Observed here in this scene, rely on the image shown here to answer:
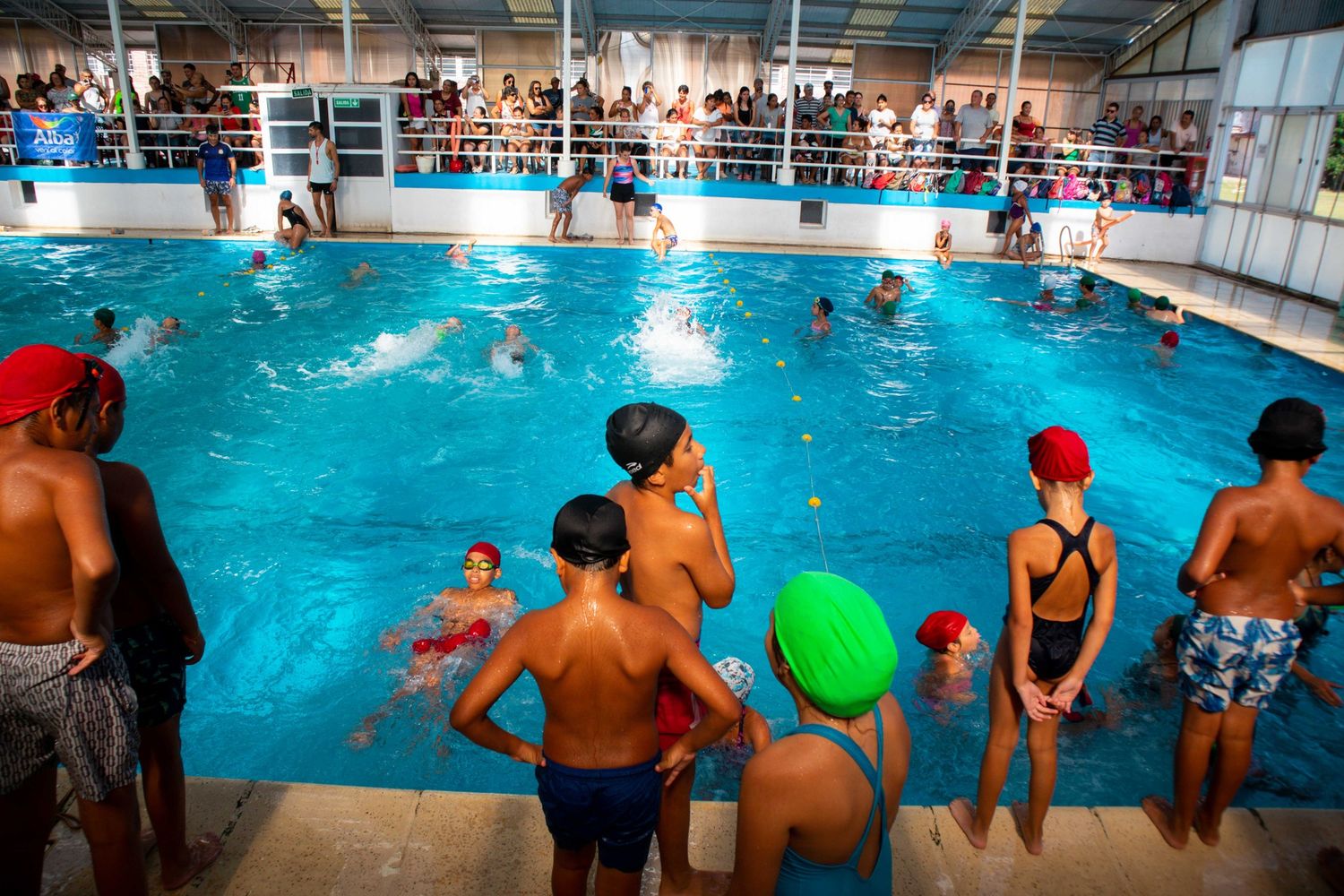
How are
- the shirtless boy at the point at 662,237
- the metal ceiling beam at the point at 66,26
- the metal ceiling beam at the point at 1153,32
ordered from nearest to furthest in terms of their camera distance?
the shirtless boy at the point at 662,237, the metal ceiling beam at the point at 1153,32, the metal ceiling beam at the point at 66,26

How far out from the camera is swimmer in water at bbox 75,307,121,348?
971 cm

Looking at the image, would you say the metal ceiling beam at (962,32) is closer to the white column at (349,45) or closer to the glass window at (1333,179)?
the glass window at (1333,179)

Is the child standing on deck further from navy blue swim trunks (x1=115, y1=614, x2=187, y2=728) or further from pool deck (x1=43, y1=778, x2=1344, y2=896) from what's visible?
navy blue swim trunks (x1=115, y1=614, x2=187, y2=728)

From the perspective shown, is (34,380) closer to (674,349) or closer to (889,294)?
(674,349)

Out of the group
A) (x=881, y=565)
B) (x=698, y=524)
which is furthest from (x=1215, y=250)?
(x=698, y=524)

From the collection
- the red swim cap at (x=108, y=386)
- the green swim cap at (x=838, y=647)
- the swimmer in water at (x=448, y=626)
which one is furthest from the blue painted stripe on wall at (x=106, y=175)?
the green swim cap at (x=838, y=647)

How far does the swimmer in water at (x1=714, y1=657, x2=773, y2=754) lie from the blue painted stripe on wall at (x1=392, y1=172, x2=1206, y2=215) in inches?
571

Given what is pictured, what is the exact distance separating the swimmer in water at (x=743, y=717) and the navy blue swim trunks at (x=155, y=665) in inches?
68.1

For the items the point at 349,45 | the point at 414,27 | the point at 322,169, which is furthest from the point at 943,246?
the point at 414,27

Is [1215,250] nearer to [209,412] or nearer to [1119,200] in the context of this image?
[1119,200]

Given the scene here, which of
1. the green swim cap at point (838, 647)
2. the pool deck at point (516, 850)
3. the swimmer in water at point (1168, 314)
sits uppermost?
the green swim cap at point (838, 647)

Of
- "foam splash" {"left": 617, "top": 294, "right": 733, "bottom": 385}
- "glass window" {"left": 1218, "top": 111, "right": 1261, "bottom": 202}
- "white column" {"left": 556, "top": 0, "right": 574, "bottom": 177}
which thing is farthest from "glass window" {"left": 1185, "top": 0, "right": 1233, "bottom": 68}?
"foam splash" {"left": 617, "top": 294, "right": 733, "bottom": 385}

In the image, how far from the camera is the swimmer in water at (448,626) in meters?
4.69

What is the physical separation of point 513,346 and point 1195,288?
37.9ft
